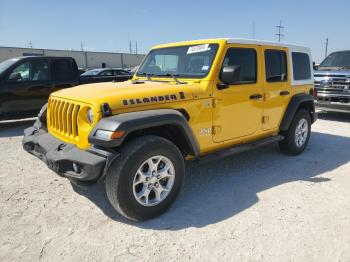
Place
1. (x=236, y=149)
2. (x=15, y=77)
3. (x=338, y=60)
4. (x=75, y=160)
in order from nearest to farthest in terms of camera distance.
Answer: (x=75, y=160) → (x=236, y=149) → (x=15, y=77) → (x=338, y=60)

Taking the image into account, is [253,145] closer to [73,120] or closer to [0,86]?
[73,120]

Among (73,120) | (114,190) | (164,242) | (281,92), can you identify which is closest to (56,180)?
(73,120)

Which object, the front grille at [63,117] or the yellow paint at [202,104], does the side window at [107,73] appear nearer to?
the yellow paint at [202,104]

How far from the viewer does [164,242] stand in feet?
10.0

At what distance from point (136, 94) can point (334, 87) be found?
24.1 ft

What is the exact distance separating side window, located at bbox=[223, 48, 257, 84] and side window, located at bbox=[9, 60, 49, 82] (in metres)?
5.37

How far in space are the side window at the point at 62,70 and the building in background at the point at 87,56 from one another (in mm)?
32048

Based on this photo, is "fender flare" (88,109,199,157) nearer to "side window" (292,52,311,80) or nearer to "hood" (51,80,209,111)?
"hood" (51,80,209,111)

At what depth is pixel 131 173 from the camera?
318 centimetres

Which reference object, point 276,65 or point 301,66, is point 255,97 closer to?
point 276,65

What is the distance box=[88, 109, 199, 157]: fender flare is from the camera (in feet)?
9.85

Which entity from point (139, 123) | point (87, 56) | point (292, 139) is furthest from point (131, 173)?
point (87, 56)

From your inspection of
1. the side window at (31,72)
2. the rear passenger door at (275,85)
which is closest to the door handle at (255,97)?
the rear passenger door at (275,85)

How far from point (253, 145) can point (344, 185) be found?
1.30 metres
